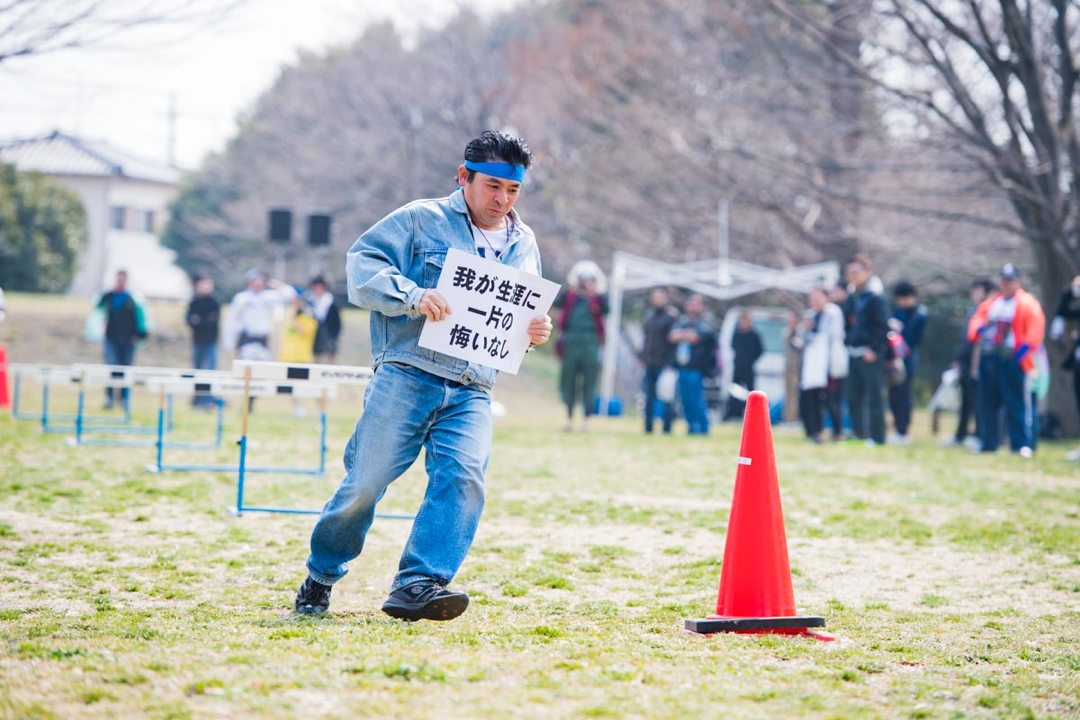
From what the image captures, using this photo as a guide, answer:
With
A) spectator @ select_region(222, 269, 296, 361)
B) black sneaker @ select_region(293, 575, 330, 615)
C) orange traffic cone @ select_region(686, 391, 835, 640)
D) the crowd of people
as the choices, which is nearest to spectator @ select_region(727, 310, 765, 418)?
the crowd of people

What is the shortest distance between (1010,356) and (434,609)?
11570 millimetres

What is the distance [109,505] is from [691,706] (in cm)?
591

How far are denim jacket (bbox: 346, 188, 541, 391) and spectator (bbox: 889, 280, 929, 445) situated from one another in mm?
13317

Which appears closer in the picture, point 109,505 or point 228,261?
point 109,505

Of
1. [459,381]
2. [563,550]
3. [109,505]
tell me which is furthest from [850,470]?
[459,381]

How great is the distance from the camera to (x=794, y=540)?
329 inches

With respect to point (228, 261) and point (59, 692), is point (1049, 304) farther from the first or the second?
point (228, 261)

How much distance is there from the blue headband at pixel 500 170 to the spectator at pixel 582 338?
1248 centimetres

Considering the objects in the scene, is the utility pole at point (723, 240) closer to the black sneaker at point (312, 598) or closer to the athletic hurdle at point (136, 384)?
the athletic hurdle at point (136, 384)

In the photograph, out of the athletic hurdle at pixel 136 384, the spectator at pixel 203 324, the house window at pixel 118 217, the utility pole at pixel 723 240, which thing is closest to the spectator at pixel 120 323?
the spectator at pixel 203 324

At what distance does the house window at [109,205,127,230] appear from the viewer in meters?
62.2

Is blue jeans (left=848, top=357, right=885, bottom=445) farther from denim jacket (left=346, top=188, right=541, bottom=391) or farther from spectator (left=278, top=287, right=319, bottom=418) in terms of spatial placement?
denim jacket (left=346, top=188, right=541, bottom=391)

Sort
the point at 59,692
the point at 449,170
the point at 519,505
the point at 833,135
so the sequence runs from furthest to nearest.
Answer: the point at 449,170 < the point at 833,135 < the point at 519,505 < the point at 59,692

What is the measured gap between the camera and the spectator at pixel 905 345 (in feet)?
59.3
